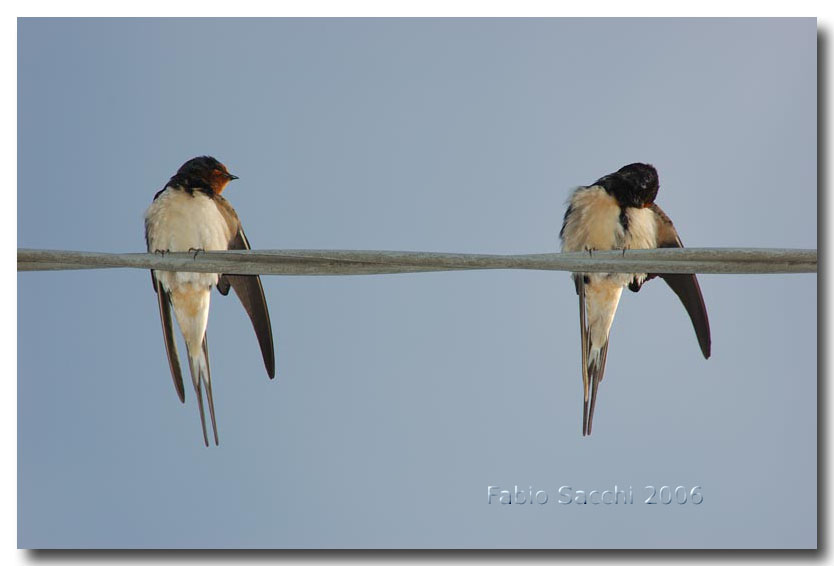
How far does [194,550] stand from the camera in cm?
253

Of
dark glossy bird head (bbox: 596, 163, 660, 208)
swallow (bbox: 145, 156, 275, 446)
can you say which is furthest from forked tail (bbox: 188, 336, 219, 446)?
dark glossy bird head (bbox: 596, 163, 660, 208)

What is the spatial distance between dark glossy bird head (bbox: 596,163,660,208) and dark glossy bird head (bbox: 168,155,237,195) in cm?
115

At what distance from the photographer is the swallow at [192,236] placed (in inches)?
115

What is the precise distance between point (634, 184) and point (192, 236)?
1345 millimetres

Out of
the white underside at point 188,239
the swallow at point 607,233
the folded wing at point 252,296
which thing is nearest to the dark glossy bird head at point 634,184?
the swallow at point 607,233

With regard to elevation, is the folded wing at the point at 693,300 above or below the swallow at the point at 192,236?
below

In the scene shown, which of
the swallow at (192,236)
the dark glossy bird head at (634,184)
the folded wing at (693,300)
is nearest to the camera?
the folded wing at (693,300)

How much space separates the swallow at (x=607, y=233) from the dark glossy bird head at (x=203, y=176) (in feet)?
3.47

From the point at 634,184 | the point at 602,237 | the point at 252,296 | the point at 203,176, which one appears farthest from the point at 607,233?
the point at 203,176

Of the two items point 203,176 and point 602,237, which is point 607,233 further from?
point 203,176

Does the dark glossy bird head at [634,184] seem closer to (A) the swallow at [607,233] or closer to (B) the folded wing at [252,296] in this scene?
(A) the swallow at [607,233]

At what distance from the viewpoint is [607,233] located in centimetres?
290

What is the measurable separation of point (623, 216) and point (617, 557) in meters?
1.00
